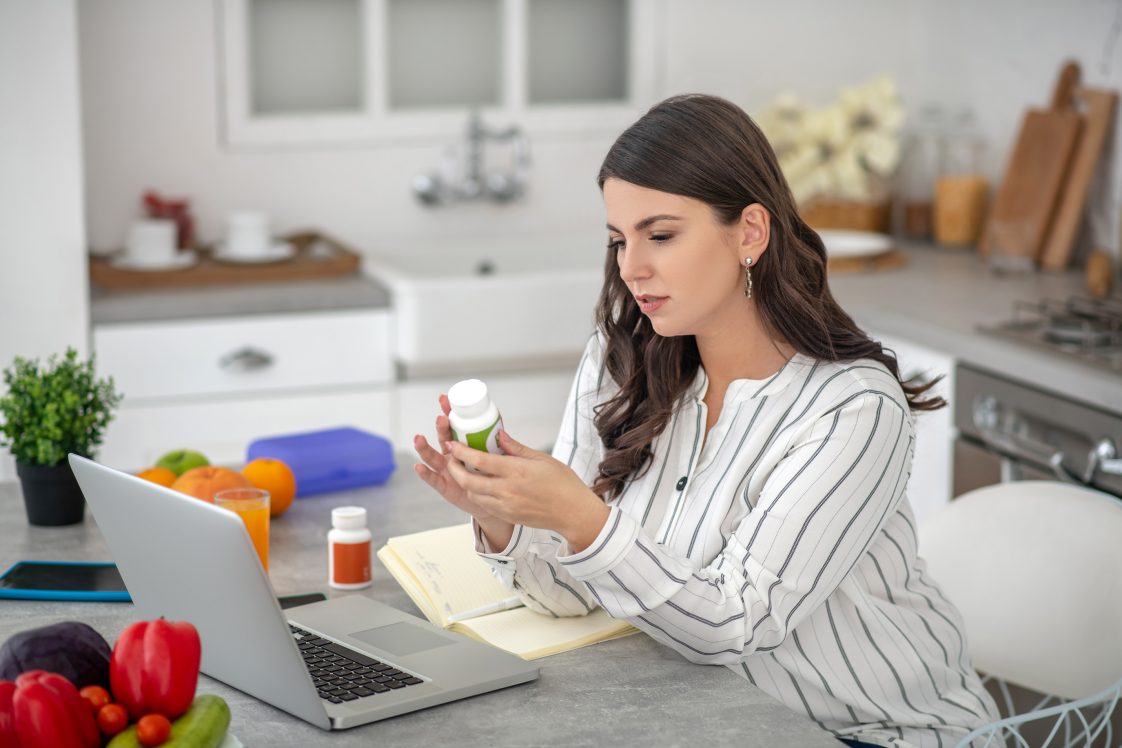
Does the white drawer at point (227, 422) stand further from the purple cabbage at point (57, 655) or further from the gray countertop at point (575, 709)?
the purple cabbage at point (57, 655)

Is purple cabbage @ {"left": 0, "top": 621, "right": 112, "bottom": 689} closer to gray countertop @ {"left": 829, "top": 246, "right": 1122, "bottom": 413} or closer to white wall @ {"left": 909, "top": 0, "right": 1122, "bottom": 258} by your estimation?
gray countertop @ {"left": 829, "top": 246, "right": 1122, "bottom": 413}

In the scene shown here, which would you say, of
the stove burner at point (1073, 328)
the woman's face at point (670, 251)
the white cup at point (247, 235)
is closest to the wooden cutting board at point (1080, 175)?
the stove burner at point (1073, 328)

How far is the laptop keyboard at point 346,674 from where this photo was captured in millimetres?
1356

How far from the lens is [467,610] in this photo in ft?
5.28

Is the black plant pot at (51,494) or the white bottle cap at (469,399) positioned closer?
the white bottle cap at (469,399)

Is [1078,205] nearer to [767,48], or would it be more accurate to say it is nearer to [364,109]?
[767,48]

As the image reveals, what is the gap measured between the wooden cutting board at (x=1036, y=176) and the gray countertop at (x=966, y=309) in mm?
99

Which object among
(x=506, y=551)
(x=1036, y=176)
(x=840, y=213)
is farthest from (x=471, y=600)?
(x=840, y=213)

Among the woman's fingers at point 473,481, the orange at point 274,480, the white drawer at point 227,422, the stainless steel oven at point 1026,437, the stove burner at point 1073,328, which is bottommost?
the white drawer at point 227,422

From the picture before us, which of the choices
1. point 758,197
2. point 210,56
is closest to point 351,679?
point 758,197

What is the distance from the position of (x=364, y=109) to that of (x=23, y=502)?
2055 millimetres

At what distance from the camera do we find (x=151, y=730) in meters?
1.12

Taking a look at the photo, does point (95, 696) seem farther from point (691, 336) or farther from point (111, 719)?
point (691, 336)

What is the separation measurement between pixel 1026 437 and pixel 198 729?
6.14 ft
